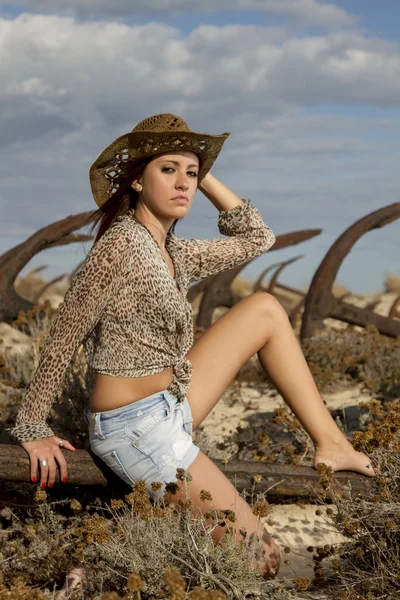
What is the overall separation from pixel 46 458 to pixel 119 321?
23.6 inches

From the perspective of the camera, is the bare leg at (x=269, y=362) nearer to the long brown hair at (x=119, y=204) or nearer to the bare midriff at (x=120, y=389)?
the bare midriff at (x=120, y=389)

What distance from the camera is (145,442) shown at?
317cm

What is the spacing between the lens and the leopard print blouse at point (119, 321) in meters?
3.11

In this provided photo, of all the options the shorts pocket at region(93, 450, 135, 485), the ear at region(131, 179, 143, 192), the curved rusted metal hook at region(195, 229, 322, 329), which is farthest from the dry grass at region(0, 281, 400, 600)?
the curved rusted metal hook at region(195, 229, 322, 329)

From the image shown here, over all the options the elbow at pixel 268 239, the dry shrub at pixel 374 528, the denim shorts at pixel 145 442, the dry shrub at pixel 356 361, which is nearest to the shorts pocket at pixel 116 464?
the denim shorts at pixel 145 442

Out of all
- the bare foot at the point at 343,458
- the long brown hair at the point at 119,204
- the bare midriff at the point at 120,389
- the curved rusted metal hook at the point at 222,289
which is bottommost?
the bare foot at the point at 343,458

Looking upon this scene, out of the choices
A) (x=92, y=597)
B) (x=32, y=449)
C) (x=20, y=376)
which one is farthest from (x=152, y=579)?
(x=20, y=376)

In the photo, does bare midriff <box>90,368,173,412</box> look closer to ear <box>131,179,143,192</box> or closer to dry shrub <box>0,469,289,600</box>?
dry shrub <box>0,469,289,600</box>

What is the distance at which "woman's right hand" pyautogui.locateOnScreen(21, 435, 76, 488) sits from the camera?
10.2ft

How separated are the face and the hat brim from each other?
43mm

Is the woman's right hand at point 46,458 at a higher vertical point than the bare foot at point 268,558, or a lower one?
higher

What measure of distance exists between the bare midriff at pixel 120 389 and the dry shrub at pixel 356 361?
3.28 m

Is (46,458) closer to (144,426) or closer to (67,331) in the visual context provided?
(144,426)

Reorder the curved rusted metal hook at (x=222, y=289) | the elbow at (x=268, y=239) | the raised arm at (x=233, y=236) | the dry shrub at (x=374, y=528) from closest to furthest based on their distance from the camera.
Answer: the dry shrub at (x=374, y=528) → the raised arm at (x=233, y=236) → the elbow at (x=268, y=239) → the curved rusted metal hook at (x=222, y=289)
